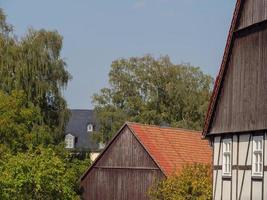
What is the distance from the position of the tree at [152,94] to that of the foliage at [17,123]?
757 inches

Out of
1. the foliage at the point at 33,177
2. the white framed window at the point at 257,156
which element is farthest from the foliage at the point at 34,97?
the white framed window at the point at 257,156

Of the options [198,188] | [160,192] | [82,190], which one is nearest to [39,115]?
[82,190]

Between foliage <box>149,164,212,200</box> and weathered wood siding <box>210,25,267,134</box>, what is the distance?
4.04m

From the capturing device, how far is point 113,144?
153 ft

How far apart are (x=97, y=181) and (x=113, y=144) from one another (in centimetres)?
283

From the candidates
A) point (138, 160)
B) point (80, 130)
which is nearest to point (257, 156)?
point (138, 160)

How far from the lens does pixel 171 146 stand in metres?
45.2

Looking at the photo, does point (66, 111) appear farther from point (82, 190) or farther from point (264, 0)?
point (264, 0)

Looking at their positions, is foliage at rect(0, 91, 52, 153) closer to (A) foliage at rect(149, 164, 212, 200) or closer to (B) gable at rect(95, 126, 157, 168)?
(B) gable at rect(95, 126, 157, 168)

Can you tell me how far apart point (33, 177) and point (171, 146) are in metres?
9.44

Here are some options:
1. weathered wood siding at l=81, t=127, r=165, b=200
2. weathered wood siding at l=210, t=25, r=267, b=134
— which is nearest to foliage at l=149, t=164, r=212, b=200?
weathered wood siding at l=210, t=25, r=267, b=134

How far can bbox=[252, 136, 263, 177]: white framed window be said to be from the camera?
26734 mm

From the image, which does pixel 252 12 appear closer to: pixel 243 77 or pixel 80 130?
pixel 243 77

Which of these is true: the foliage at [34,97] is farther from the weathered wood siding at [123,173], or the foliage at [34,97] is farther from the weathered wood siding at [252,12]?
the weathered wood siding at [252,12]
